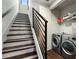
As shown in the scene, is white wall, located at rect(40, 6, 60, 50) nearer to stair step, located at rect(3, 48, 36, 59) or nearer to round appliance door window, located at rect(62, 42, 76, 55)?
round appliance door window, located at rect(62, 42, 76, 55)

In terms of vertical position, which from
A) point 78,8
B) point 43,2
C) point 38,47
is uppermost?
point 43,2

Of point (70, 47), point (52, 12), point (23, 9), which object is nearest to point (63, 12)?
point (52, 12)

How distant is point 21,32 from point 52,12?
2.19 m

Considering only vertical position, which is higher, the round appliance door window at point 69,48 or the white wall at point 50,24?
the white wall at point 50,24

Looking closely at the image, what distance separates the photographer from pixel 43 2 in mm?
3951

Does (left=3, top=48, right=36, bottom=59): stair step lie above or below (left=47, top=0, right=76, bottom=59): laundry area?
below

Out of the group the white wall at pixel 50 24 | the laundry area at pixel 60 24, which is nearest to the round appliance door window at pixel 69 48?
the laundry area at pixel 60 24

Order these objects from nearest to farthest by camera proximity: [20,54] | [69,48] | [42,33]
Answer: [20,54]
[42,33]
[69,48]

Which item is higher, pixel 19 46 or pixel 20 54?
pixel 19 46

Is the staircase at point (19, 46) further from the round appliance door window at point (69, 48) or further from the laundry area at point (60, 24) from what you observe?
the laundry area at point (60, 24)

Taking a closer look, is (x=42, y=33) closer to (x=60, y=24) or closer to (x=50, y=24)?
(x=50, y=24)

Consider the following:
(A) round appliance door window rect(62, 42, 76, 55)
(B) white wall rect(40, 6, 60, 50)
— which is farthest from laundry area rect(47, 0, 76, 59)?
(A) round appliance door window rect(62, 42, 76, 55)

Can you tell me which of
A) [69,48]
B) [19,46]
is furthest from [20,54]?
[69,48]

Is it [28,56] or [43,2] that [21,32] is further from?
[43,2]
